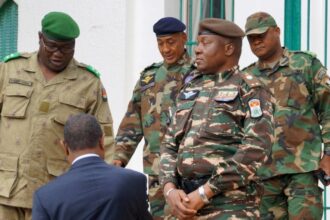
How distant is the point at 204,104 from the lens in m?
5.79

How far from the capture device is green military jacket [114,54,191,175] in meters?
7.11

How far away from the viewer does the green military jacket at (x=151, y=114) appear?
7.11 m

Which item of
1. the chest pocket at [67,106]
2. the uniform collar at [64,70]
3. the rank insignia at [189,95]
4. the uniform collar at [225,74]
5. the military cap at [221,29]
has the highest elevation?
the military cap at [221,29]

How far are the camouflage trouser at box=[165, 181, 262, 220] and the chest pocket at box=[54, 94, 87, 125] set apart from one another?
4.99 ft

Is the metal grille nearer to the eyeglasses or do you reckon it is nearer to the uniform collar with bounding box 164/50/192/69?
the uniform collar with bounding box 164/50/192/69

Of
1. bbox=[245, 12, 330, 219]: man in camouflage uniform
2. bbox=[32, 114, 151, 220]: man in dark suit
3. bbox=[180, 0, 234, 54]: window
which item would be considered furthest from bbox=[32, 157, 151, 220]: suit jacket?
bbox=[180, 0, 234, 54]: window

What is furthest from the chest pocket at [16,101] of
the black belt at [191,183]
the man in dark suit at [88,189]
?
the man in dark suit at [88,189]

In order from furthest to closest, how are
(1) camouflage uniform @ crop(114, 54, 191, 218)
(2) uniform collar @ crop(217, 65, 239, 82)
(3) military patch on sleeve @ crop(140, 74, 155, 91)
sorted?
(3) military patch on sleeve @ crop(140, 74, 155, 91)
(1) camouflage uniform @ crop(114, 54, 191, 218)
(2) uniform collar @ crop(217, 65, 239, 82)

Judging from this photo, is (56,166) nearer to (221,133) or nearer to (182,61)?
(182,61)

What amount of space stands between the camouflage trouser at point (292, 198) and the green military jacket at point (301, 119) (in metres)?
0.08

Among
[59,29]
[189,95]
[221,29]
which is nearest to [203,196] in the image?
[189,95]

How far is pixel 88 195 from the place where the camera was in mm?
4641

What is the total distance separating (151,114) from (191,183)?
4.94ft

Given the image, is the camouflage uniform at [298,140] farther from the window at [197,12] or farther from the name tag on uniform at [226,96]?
the window at [197,12]
